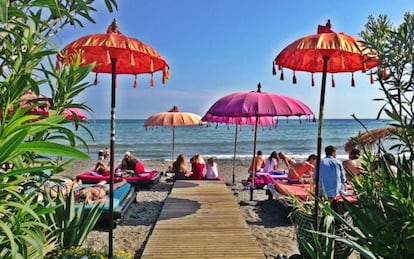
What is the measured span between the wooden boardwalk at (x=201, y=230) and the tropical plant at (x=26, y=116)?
2498 millimetres

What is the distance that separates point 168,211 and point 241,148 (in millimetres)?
30144

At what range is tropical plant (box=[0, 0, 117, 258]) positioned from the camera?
1119 millimetres

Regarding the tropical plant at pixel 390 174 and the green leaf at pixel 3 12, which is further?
the tropical plant at pixel 390 174

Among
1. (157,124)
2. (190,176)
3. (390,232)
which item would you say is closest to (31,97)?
(390,232)

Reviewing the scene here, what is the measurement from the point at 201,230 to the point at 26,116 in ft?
14.2

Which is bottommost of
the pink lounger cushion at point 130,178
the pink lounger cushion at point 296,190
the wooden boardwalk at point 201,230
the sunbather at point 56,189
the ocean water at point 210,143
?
the ocean water at point 210,143

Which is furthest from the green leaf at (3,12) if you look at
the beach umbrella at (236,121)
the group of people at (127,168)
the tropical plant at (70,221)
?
the group of people at (127,168)

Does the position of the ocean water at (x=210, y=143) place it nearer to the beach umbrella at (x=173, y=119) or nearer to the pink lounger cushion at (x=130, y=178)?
the beach umbrella at (x=173, y=119)

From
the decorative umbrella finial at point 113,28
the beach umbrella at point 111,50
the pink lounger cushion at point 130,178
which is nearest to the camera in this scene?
the beach umbrella at point 111,50

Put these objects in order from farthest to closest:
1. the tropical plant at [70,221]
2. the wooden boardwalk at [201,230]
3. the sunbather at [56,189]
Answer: the wooden boardwalk at [201,230], the sunbather at [56,189], the tropical plant at [70,221]

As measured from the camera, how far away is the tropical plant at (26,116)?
1.12m

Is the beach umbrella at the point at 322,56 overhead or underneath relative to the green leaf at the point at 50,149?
overhead

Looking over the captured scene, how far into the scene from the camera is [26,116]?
1.25m

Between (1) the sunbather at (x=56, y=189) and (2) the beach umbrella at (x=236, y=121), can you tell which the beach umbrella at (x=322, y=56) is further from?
(2) the beach umbrella at (x=236, y=121)
